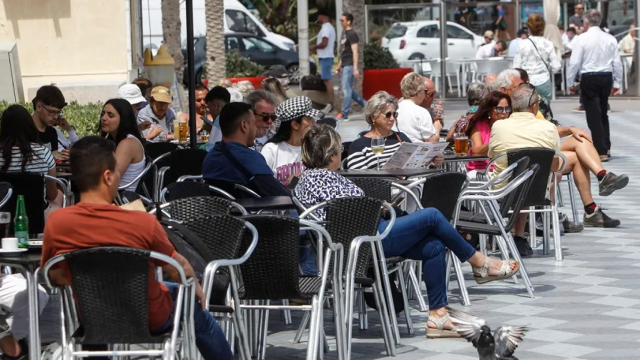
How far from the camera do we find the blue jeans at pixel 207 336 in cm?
488

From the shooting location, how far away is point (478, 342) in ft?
19.4

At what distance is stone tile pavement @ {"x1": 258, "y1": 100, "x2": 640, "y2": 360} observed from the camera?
6.39 metres

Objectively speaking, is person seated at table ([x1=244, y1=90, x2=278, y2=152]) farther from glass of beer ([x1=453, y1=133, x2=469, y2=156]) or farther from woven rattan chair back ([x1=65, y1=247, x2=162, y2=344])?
woven rattan chair back ([x1=65, y1=247, x2=162, y2=344])

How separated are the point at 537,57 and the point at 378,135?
7.70m

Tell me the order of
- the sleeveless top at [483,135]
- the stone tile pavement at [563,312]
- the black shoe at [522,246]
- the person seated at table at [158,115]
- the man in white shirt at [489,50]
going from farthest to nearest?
the man in white shirt at [489,50], the person seated at table at [158,115], the sleeveless top at [483,135], the black shoe at [522,246], the stone tile pavement at [563,312]

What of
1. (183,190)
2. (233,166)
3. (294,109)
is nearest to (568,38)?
(294,109)

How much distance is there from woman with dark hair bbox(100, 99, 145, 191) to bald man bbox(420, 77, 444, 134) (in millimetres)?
3122

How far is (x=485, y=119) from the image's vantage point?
10.1 m

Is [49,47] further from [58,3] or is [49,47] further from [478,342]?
[478,342]

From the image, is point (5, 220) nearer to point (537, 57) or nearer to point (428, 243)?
point (428, 243)

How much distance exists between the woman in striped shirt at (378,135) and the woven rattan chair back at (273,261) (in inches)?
121

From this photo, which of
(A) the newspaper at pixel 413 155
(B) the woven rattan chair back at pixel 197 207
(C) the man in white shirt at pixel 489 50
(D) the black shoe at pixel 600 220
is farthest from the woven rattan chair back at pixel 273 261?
(C) the man in white shirt at pixel 489 50

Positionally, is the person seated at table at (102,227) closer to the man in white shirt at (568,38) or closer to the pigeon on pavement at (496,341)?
the pigeon on pavement at (496,341)

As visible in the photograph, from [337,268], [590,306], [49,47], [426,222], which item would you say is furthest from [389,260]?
[49,47]
